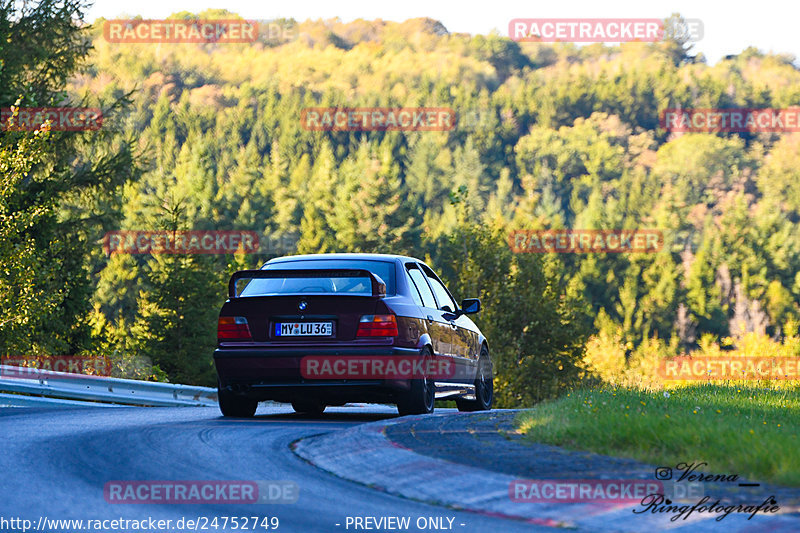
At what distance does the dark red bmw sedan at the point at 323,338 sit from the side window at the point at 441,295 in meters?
1.34

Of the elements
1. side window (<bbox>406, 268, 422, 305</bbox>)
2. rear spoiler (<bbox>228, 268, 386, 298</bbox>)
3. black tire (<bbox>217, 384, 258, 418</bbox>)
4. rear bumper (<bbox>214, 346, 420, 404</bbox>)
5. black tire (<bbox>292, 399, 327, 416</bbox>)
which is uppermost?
rear spoiler (<bbox>228, 268, 386, 298</bbox>)

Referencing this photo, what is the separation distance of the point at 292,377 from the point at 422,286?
2295 millimetres

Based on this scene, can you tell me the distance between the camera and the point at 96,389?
15.7 m

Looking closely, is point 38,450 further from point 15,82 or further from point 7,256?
point 15,82

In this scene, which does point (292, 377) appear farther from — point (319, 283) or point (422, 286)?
point (422, 286)

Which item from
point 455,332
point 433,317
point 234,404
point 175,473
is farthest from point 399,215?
point 175,473

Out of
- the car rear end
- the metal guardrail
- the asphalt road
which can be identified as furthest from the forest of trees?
the asphalt road

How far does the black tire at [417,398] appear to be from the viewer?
11547mm

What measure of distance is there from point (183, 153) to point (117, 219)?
316ft

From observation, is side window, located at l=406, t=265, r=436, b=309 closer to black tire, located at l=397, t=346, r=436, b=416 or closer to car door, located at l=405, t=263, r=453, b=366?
car door, located at l=405, t=263, r=453, b=366

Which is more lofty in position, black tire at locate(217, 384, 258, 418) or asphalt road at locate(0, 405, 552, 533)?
asphalt road at locate(0, 405, 552, 533)

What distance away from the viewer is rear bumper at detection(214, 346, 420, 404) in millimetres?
11141

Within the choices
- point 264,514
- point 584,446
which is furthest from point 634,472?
point 264,514

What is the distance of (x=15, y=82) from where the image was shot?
28.8 metres
